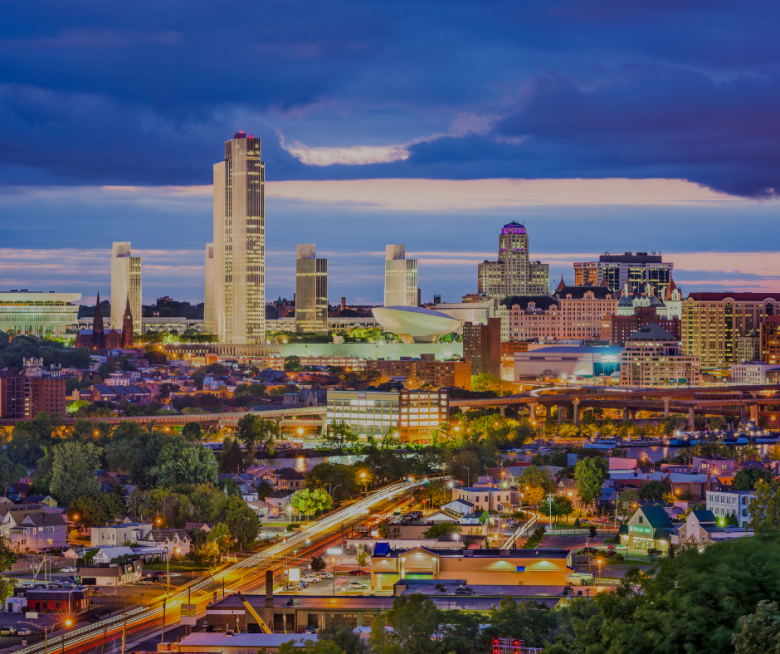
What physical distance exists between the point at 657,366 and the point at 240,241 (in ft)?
188

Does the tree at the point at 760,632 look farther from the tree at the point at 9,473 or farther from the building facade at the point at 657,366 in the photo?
the building facade at the point at 657,366

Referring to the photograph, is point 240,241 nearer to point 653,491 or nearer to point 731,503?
point 653,491

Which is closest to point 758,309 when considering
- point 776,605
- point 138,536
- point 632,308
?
point 632,308

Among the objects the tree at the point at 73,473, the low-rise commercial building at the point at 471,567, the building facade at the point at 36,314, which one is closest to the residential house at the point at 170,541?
the tree at the point at 73,473

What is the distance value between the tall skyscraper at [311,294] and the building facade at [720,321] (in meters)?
53.2

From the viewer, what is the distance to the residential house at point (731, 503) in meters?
46.1

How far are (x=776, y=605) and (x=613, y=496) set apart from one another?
41380mm

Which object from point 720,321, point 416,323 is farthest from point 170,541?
point 416,323

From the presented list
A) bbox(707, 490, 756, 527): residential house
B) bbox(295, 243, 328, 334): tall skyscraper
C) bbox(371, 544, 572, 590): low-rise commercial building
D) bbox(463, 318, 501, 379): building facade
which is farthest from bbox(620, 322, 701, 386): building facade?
bbox(371, 544, 572, 590): low-rise commercial building

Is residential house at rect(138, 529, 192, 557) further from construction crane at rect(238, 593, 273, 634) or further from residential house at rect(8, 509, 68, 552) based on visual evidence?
construction crane at rect(238, 593, 273, 634)

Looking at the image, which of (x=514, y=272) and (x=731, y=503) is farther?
(x=514, y=272)

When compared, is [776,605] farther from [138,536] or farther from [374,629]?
[138,536]

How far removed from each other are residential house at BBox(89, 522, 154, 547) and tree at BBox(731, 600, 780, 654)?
32574 mm

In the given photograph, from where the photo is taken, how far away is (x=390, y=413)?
84750 mm
